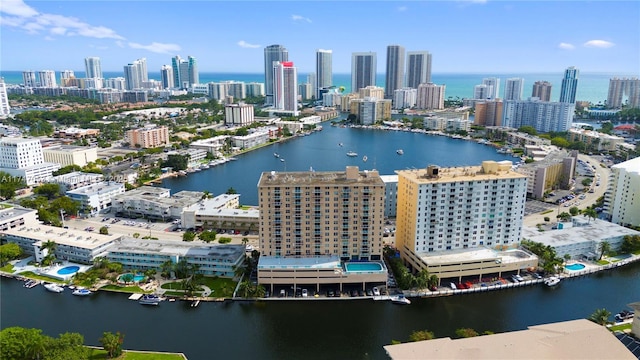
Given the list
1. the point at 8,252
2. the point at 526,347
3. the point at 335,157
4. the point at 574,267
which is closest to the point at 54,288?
the point at 8,252

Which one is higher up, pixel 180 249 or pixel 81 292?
pixel 180 249

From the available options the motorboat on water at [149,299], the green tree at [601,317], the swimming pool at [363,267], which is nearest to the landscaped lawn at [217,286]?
the motorboat on water at [149,299]

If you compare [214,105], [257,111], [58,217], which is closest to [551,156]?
[58,217]

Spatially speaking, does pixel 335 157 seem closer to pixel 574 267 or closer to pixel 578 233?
pixel 578 233

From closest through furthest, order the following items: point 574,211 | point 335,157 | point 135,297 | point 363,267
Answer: point 135,297 → point 363,267 → point 574,211 → point 335,157

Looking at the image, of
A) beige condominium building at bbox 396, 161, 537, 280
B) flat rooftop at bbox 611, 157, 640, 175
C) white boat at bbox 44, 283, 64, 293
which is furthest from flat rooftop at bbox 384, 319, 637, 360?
flat rooftop at bbox 611, 157, 640, 175

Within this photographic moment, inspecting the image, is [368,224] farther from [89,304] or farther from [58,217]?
[58,217]

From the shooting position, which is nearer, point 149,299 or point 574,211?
point 149,299

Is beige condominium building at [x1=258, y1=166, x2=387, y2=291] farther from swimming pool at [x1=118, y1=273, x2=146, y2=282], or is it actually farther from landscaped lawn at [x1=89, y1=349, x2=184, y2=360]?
swimming pool at [x1=118, y1=273, x2=146, y2=282]
